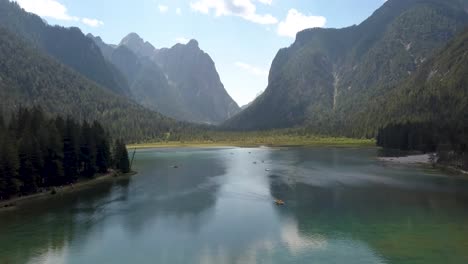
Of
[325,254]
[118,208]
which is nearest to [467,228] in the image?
[325,254]

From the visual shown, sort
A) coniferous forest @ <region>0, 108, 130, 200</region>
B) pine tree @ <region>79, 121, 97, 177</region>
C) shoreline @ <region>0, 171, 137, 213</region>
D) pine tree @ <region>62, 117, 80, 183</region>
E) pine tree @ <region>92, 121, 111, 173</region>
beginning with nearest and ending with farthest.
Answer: shoreline @ <region>0, 171, 137, 213</region> < coniferous forest @ <region>0, 108, 130, 200</region> < pine tree @ <region>62, 117, 80, 183</region> < pine tree @ <region>79, 121, 97, 177</region> < pine tree @ <region>92, 121, 111, 173</region>

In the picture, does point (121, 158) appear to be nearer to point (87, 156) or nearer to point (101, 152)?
point (101, 152)

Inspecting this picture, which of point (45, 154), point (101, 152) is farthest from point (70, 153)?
point (101, 152)

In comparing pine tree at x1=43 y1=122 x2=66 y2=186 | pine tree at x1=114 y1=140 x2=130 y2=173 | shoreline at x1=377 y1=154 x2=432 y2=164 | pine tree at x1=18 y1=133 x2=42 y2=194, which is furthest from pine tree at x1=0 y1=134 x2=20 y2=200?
shoreline at x1=377 y1=154 x2=432 y2=164

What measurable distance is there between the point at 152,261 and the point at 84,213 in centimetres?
3601

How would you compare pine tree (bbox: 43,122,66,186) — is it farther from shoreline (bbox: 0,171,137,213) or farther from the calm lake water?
the calm lake water

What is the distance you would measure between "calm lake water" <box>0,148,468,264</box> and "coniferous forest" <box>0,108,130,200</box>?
22.9ft

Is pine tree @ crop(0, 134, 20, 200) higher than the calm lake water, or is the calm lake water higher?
pine tree @ crop(0, 134, 20, 200)

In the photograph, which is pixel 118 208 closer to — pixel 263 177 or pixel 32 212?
pixel 32 212

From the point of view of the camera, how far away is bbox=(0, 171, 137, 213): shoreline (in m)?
89.7

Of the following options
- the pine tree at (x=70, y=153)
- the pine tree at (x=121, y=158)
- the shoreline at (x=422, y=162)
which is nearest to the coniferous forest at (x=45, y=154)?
the pine tree at (x=70, y=153)

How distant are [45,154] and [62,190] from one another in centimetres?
1058

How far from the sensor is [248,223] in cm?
8069

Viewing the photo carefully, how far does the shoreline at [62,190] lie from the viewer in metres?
89.7
